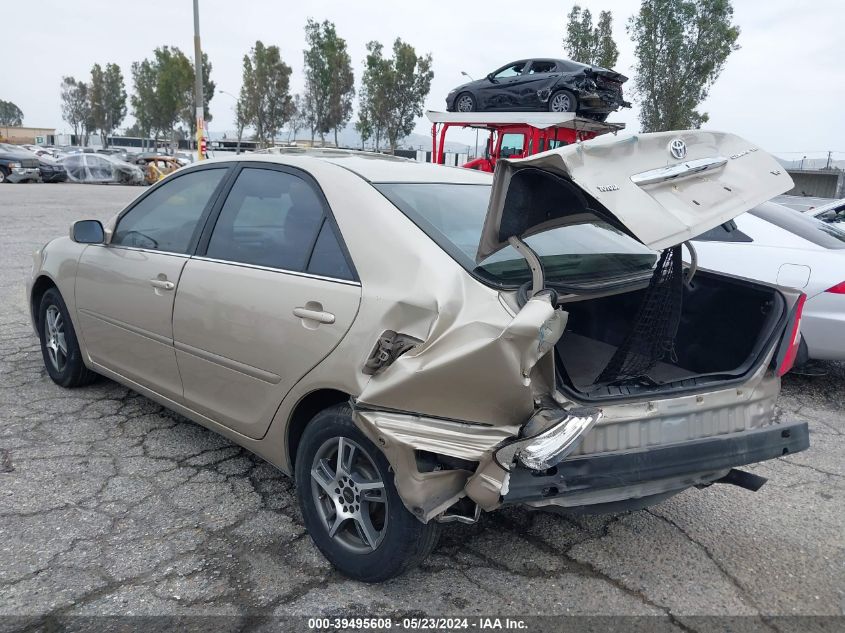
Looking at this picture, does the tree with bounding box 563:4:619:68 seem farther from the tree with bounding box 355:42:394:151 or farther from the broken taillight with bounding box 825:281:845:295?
the broken taillight with bounding box 825:281:845:295

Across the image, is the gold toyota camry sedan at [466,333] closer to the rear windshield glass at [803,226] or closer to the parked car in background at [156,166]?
the rear windshield glass at [803,226]

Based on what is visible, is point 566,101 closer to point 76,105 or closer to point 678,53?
point 678,53

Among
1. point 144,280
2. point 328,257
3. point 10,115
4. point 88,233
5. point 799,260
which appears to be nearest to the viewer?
point 328,257

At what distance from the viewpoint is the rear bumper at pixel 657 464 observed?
7.32 ft

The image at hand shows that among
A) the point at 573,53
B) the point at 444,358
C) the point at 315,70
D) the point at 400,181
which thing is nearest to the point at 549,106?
the point at 400,181

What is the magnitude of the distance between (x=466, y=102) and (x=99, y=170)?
21175mm

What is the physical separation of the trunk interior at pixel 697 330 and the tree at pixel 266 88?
48.3 m

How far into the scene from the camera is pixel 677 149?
2484 millimetres

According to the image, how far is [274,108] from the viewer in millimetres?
48438

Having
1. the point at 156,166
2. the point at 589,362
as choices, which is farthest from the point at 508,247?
the point at 156,166

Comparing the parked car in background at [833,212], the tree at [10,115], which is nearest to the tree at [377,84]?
the parked car in background at [833,212]

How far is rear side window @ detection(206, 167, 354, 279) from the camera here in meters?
2.79

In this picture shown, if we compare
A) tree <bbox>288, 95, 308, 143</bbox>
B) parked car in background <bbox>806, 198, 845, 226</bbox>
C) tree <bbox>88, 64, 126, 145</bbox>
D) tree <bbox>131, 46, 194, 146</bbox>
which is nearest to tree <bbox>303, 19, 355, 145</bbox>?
tree <bbox>288, 95, 308, 143</bbox>

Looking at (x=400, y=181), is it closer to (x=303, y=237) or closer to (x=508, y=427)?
(x=303, y=237)
